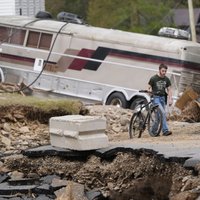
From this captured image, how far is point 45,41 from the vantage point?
30.8m

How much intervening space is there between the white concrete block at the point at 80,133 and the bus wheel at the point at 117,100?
481 inches

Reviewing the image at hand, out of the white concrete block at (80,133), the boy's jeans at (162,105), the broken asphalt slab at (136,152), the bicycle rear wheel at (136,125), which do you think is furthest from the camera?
the bicycle rear wheel at (136,125)

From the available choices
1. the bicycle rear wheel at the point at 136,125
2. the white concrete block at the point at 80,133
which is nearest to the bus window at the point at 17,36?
the bicycle rear wheel at the point at 136,125

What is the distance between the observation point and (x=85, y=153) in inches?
598

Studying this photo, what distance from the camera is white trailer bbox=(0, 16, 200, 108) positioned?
27234 millimetres

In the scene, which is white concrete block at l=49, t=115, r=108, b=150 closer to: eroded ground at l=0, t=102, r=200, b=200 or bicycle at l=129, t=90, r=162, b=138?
eroded ground at l=0, t=102, r=200, b=200

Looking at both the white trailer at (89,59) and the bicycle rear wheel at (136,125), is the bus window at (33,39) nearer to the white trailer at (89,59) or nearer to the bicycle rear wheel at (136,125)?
the white trailer at (89,59)

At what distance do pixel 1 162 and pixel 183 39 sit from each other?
13.8 meters

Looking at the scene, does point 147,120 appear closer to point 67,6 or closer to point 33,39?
point 33,39

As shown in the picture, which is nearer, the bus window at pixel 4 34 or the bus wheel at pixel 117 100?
the bus wheel at pixel 117 100

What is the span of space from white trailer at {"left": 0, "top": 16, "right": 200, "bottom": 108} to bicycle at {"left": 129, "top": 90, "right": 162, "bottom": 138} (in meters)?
7.63

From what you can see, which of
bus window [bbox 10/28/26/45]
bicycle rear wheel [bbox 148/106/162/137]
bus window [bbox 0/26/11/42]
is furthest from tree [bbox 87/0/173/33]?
bicycle rear wheel [bbox 148/106/162/137]

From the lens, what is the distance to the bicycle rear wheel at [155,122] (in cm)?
1842

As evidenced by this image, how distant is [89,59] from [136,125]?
1008 centimetres
